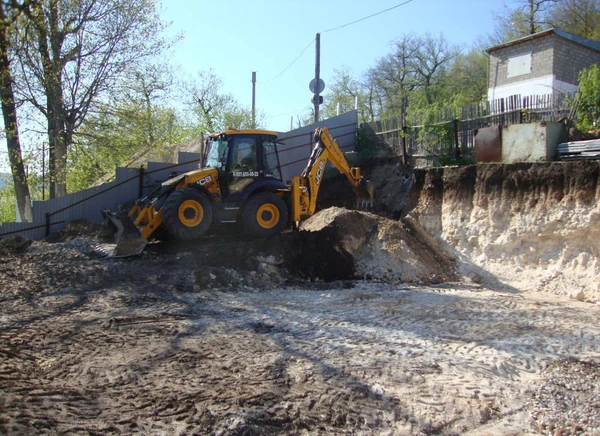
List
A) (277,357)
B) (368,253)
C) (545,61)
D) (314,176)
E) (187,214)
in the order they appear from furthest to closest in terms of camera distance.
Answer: (545,61)
(314,176)
(368,253)
(187,214)
(277,357)

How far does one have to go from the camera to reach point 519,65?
74.8ft

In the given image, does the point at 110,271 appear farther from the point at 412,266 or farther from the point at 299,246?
the point at 412,266

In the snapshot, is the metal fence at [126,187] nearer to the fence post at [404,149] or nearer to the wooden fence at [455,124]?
the wooden fence at [455,124]

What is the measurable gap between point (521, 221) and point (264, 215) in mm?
5132

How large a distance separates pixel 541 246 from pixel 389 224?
9.76 feet

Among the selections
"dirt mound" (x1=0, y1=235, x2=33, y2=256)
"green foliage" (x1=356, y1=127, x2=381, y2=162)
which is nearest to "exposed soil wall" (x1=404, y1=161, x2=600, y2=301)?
"green foliage" (x1=356, y1=127, x2=381, y2=162)

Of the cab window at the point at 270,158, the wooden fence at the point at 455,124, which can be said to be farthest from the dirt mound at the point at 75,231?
the wooden fence at the point at 455,124

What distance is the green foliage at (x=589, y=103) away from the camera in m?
10.7

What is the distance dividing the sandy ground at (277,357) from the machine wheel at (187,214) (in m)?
1.12

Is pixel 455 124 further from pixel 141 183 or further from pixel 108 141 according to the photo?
pixel 108 141

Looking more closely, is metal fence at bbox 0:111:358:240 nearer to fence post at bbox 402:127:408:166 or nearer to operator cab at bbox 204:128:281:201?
operator cab at bbox 204:128:281:201

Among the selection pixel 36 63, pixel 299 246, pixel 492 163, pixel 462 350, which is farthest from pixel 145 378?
pixel 36 63

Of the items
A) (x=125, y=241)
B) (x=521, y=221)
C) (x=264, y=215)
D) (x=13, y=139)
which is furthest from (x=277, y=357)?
(x=13, y=139)

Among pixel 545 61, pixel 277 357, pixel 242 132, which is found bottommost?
pixel 277 357
